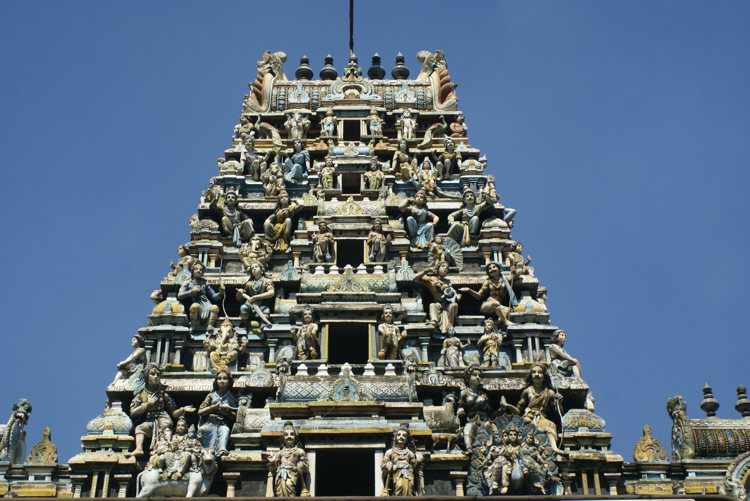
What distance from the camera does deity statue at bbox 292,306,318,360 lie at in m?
30.2

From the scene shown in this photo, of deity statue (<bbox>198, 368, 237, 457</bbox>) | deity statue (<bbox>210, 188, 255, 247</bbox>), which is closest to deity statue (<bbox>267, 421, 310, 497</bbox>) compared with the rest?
deity statue (<bbox>198, 368, 237, 457</bbox>)

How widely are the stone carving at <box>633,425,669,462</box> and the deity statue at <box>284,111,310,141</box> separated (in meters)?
17.6

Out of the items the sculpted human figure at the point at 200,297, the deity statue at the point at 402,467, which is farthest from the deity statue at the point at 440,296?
the deity statue at the point at 402,467

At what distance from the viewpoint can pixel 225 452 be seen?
27234 millimetres

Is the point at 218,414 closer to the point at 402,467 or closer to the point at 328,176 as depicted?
the point at 402,467

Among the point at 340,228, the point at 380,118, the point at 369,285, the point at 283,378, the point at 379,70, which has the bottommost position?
the point at 283,378

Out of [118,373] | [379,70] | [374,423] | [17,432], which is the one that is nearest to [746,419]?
[374,423]

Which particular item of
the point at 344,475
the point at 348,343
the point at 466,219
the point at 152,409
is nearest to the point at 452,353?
the point at 348,343

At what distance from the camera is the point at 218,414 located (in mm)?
28469

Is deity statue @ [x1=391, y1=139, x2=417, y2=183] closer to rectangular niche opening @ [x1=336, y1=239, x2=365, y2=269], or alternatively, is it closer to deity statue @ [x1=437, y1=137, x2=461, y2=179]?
deity statue @ [x1=437, y1=137, x2=461, y2=179]

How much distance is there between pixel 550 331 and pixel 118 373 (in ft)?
35.6

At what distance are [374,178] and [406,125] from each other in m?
5.00

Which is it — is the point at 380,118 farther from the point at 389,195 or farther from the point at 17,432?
the point at 17,432

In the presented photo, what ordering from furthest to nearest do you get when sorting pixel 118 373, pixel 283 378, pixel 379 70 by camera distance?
pixel 379 70, pixel 118 373, pixel 283 378
